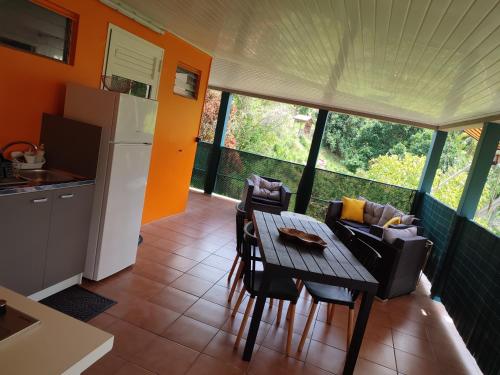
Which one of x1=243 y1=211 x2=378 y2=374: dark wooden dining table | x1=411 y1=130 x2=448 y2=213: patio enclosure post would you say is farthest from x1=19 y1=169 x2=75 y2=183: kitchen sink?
x1=411 y1=130 x2=448 y2=213: patio enclosure post

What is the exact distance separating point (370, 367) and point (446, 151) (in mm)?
13053

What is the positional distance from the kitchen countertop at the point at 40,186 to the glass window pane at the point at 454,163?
11540mm

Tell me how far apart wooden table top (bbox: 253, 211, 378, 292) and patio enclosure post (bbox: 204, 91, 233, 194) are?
15.5ft

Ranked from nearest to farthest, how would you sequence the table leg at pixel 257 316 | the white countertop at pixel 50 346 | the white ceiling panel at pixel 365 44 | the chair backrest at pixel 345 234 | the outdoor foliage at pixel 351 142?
the white countertop at pixel 50 346, the white ceiling panel at pixel 365 44, the table leg at pixel 257 316, the chair backrest at pixel 345 234, the outdoor foliage at pixel 351 142

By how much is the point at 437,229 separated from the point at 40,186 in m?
4.96

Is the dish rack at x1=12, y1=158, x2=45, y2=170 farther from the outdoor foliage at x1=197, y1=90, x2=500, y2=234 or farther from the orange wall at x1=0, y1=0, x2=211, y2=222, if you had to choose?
the outdoor foliage at x1=197, y1=90, x2=500, y2=234

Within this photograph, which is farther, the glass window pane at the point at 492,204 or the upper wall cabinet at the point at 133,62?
the glass window pane at the point at 492,204

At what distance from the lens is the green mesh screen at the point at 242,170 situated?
309 inches

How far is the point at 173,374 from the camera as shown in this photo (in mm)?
2227

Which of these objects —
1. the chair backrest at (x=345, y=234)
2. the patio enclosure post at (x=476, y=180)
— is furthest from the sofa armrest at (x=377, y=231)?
the chair backrest at (x=345, y=234)

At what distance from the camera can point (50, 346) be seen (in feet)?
2.74

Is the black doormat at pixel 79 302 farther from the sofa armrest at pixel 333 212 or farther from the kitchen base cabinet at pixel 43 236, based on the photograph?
the sofa armrest at pixel 333 212

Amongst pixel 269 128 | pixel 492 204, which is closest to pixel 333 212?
pixel 492 204

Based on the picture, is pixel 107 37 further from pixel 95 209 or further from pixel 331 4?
pixel 331 4
